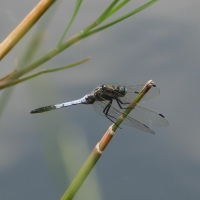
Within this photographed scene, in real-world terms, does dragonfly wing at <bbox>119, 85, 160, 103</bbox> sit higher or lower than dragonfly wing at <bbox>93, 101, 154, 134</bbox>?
higher

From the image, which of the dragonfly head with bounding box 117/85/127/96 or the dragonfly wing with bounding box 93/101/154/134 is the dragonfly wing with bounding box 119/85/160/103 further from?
the dragonfly wing with bounding box 93/101/154/134

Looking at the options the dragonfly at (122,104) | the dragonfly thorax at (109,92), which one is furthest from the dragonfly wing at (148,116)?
the dragonfly thorax at (109,92)

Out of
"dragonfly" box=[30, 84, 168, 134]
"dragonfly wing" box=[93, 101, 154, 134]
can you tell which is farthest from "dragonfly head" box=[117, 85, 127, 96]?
"dragonfly wing" box=[93, 101, 154, 134]

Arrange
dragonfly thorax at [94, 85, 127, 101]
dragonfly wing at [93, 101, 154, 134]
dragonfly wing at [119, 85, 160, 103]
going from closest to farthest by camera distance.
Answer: dragonfly wing at [93, 101, 154, 134] → dragonfly wing at [119, 85, 160, 103] → dragonfly thorax at [94, 85, 127, 101]

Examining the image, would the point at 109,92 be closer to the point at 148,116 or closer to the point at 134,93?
the point at 134,93

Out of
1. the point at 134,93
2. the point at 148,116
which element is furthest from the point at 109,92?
the point at 148,116

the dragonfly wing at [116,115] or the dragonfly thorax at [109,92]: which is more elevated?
the dragonfly thorax at [109,92]

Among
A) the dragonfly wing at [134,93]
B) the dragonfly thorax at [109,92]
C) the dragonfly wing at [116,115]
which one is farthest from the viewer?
the dragonfly thorax at [109,92]

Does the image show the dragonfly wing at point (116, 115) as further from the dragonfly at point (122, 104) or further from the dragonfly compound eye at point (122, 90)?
the dragonfly compound eye at point (122, 90)
